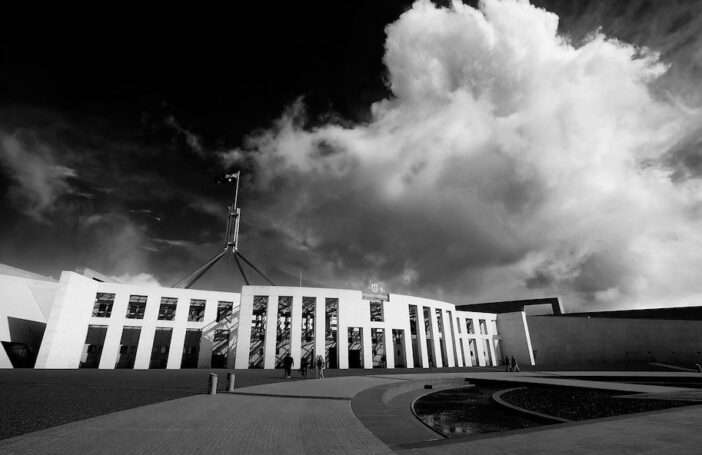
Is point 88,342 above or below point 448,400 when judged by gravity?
above

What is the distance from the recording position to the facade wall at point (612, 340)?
4503cm

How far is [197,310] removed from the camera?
46625 mm

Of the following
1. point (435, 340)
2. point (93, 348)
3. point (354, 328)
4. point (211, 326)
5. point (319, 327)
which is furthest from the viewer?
point (93, 348)

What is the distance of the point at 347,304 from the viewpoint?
4225 centimetres

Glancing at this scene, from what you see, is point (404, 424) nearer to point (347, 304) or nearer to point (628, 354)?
point (347, 304)

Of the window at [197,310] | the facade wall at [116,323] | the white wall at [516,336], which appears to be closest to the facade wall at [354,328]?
the facade wall at [116,323]

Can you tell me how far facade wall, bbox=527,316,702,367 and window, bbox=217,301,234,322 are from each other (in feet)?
158

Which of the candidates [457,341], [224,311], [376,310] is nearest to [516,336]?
[457,341]

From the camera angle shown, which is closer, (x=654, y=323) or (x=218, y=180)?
(x=654, y=323)

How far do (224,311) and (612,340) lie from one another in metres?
58.1

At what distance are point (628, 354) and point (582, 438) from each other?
58.3 meters

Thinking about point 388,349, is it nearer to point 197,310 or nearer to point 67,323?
point 197,310

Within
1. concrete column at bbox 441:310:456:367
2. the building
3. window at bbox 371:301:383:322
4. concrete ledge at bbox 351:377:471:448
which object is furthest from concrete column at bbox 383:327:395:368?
concrete ledge at bbox 351:377:471:448

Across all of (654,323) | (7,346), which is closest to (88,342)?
(7,346)
